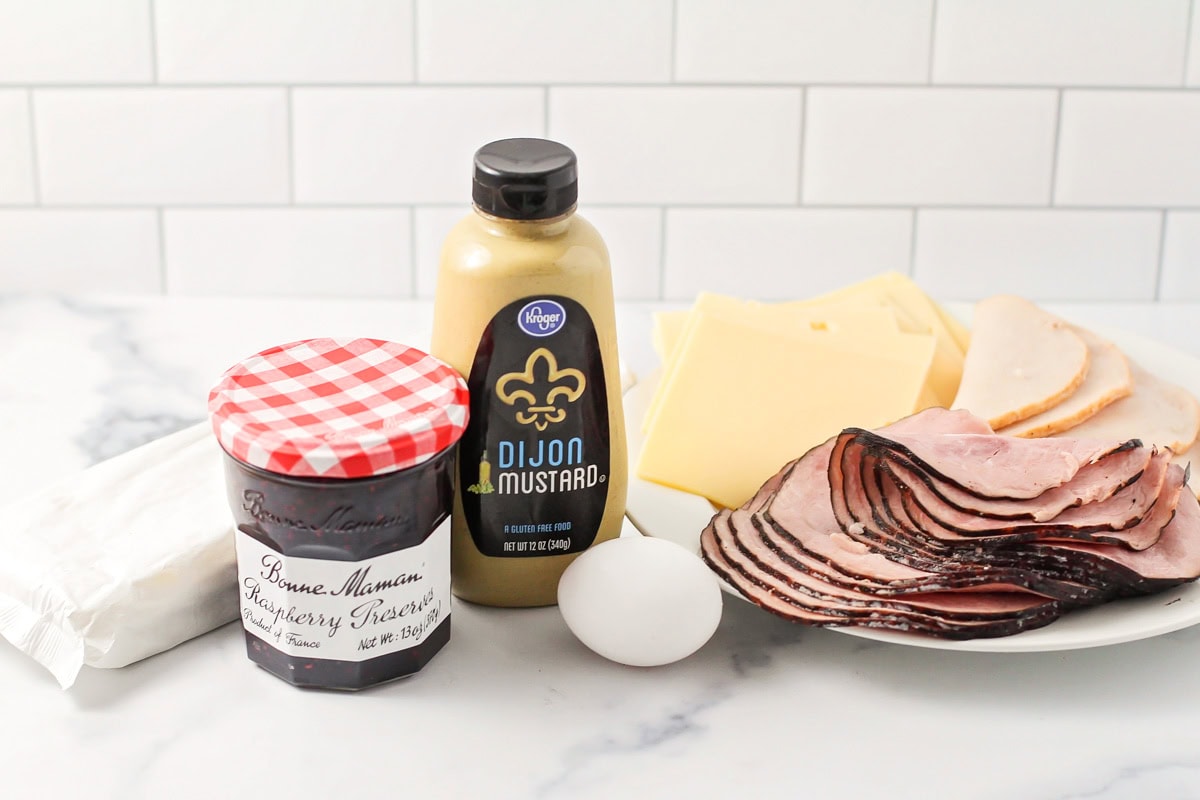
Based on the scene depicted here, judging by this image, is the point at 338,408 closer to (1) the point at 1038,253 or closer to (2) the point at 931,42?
(2) the point at 931,42

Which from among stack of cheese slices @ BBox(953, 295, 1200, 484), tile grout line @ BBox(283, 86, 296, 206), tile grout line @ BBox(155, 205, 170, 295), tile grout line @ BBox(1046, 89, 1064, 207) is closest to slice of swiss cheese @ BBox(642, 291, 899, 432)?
stack of cheese slices @ BBox(953, 295, 1200, 484)

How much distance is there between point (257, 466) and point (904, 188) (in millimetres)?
1047

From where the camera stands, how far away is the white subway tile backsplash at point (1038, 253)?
→ 165cm

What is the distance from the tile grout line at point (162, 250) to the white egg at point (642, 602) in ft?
3.14

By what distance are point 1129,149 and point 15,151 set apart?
1392 millimetres

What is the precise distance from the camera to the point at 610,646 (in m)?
0.91

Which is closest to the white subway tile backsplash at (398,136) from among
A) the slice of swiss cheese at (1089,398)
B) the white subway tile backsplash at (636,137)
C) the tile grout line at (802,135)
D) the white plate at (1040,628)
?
the white subway tile backsplash at (636,137)

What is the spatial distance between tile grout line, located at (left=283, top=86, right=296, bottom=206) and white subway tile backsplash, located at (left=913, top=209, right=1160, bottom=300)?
0.79 meters

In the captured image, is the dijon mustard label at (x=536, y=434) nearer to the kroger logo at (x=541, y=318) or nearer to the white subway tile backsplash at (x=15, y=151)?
the kroger logo at (x=541, y=318)

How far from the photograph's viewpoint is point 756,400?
116 cm

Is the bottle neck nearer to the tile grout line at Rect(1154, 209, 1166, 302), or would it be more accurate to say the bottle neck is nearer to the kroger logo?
the kroger logo

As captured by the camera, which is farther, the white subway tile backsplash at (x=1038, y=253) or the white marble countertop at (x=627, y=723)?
the white subway tile backsplash at (x=1038, y=253)

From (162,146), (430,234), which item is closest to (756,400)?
(430,234)

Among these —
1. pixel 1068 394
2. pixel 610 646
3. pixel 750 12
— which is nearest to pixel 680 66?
pixel 750 12
